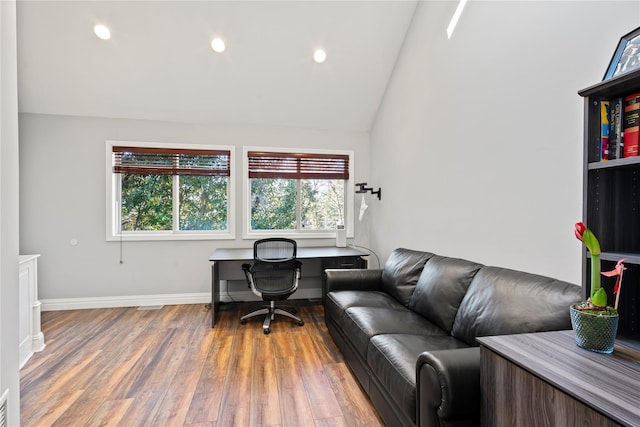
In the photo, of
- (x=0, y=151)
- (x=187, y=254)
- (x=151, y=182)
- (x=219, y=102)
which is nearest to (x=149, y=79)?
(x=219, y=102)

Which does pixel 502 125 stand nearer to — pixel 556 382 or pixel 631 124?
pixel 631 124

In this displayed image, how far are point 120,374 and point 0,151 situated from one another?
5.78ft

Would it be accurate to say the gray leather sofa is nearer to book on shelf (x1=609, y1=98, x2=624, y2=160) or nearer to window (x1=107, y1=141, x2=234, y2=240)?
book on shelf (x1=609, y1=98, x2=624, y2=160)

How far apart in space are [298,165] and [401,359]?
121 inches

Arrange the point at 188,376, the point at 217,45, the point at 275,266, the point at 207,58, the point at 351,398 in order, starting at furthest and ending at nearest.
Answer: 1. the point at 207,58
2. the point at 217,45
3. the point at 275,266
4. the point at 188,376
5. the point at 351,398

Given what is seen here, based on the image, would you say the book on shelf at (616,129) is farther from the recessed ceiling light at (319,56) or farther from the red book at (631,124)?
the recessed ceiling light at (319,56)

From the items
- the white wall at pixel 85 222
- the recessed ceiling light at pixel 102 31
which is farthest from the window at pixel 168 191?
the recessed ceiling light at pixel 102 31

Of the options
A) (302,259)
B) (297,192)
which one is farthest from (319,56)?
(302,259)

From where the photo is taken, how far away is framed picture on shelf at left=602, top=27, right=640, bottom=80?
1004 millimetres

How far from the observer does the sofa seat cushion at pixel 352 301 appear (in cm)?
240

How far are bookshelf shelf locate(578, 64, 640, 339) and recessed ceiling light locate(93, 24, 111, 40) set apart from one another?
391 cm

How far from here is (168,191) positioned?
3.96 m

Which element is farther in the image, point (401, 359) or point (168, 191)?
point (168, 191)

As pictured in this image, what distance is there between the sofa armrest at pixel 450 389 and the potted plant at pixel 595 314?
0.38 metres
